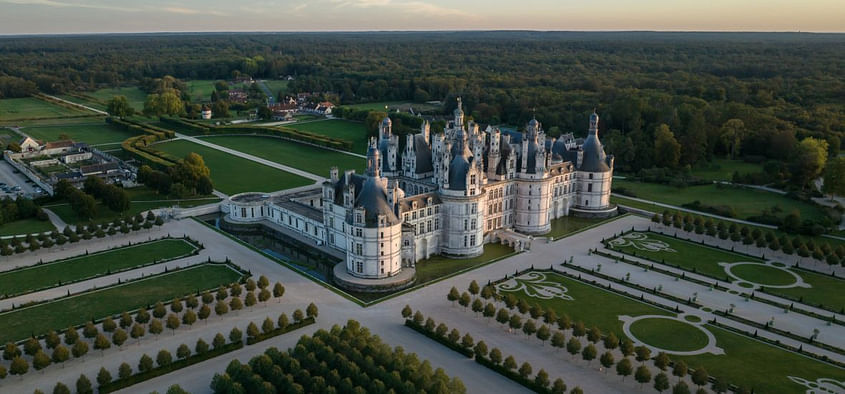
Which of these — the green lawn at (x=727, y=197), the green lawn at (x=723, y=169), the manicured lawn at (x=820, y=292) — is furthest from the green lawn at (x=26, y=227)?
the green lawn at (x=723, y=169)

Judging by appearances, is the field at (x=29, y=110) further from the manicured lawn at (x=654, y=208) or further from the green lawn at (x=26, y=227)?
the manicured lawn at (x=654, y=208)

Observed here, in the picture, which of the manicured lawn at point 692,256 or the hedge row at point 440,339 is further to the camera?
the manicured lawn at point 692,256

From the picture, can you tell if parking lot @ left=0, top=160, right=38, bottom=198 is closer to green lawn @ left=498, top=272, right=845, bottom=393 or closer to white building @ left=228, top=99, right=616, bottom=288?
white building @ left=228, top=99, right=616, bottom=288

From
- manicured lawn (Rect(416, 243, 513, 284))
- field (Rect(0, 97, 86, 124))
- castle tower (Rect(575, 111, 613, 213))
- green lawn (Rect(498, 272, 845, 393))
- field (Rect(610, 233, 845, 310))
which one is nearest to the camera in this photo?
green lawn (Rect(498, 272, 845, 393))

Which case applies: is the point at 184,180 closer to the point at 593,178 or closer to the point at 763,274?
the point at 593,178

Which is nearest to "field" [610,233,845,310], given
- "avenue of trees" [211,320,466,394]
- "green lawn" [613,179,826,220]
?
"green lawn" [613,179,826,220]

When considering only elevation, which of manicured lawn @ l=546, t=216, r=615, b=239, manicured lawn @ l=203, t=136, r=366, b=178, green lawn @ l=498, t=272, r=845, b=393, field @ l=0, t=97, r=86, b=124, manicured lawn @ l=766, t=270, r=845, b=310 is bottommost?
green lawn @ l=498, t=272, r=845, b=393

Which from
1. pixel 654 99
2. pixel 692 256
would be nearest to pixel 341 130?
pixel 654 99
